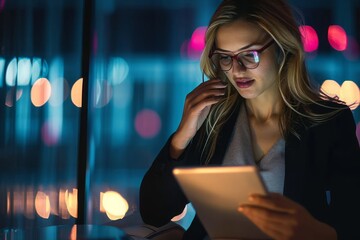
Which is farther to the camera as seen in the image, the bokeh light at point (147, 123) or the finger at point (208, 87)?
the bokeh light at point (147, 123)

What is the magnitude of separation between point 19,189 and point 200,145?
1.55 metres

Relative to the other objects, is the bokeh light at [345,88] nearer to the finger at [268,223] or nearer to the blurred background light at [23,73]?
the blurred background light at [23,73]

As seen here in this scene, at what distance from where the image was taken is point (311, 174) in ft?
5.93

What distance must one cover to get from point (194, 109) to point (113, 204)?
1.65 metres

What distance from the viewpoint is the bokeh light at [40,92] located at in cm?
321

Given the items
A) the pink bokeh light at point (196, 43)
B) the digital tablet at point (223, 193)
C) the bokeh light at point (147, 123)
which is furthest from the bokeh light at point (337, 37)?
the digital tablet at point (223, 193)

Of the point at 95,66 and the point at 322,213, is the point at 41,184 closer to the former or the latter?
the point at 95,66

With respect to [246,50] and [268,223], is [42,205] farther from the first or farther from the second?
[268,223]

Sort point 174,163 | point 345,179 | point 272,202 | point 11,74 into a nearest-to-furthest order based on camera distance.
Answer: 1. point 272,202
2. point 345,179
3. point 174,163
4. point 11,74

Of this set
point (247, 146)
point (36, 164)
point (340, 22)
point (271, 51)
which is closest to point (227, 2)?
point (271, 51)

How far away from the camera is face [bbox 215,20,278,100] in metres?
1.77

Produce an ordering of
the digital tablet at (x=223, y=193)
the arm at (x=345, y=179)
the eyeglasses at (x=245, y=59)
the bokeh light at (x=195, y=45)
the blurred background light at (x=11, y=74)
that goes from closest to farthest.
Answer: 1. the digital tablet at (x=223, y=193)
2. the arm at (x=345, y=179)
3. the eyeglasses at (x=245, y=59)
4. the blurred background light at (x=11, y=74)
5. the bokeh light at (x=195, y=45)

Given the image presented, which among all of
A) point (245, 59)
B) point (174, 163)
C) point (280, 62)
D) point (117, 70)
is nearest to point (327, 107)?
point (280, 62)

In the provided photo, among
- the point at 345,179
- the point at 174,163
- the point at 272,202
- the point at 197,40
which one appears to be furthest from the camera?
the point at 197,40
